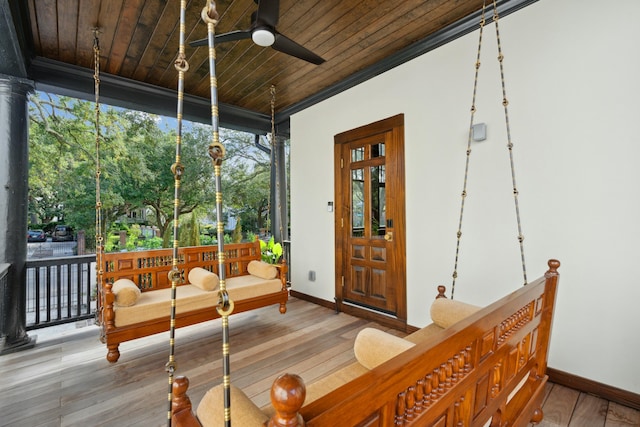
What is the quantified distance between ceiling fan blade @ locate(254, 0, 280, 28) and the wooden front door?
1.75 m

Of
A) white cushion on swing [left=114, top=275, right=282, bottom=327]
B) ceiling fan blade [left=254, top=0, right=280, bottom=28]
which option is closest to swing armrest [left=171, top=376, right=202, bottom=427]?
white cushion on swing [left=114, top=275, right=282, bottom=327]

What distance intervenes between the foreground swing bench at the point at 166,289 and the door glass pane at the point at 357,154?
1.64 meters

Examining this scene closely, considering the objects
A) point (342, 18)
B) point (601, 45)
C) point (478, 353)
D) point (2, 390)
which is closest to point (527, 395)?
point (478, 353)

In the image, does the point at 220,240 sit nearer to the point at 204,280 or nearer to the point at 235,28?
the point at 204,280

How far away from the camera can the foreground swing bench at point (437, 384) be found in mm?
699

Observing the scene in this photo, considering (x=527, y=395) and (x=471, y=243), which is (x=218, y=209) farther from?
(x=471, y=243)

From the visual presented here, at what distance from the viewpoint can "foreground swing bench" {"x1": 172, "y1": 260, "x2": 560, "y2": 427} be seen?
0.70 metres

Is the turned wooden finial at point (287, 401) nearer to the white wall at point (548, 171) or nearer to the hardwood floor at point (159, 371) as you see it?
the hardwood floor at point (159, 371)

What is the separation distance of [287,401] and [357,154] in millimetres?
3485

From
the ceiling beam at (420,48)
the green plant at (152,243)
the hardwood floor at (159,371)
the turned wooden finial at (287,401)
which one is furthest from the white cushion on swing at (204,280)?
the green plant at (152,243)

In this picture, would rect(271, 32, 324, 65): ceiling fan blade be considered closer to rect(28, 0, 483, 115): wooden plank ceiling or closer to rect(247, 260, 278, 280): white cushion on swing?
rect(28, 0, 483, 115): wooden plank ceiling

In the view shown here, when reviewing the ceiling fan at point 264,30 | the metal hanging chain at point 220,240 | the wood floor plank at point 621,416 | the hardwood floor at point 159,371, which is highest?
the ceiling fan at point 264,30

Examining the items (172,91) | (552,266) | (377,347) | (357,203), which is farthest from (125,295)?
(552,266)

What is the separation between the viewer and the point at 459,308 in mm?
2045
